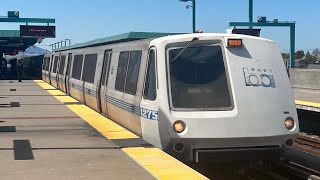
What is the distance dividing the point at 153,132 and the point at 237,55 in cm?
170

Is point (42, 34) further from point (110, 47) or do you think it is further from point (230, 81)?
point (230, 81)

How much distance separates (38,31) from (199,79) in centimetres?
4442

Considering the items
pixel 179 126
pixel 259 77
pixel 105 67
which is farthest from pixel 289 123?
pixel 105 67

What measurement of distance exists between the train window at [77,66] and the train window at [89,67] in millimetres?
1059

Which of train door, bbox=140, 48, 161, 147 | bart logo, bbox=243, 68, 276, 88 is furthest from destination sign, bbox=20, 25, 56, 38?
bart logo, bbox=243, 68, 276, 88

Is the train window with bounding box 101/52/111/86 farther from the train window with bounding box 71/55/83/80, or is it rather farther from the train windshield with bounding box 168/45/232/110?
the train windshield with bounding box 168/45/232/110

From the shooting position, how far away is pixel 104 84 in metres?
12.2

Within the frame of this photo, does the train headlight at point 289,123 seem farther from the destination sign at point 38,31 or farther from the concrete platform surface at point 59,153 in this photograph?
the destination sign at point 38,31

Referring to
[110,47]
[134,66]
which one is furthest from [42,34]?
[134,66]

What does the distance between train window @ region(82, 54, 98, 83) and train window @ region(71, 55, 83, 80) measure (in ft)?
3.47

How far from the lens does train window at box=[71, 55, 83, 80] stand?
17.4 meters

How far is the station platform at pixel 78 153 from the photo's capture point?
6000mm

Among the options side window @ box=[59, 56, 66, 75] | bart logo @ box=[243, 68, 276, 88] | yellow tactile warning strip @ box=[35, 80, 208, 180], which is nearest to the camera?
yellow tactile warning strip @ box=[35, 80, 208, 180]

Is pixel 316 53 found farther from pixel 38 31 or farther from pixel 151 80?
pixel 151 80
